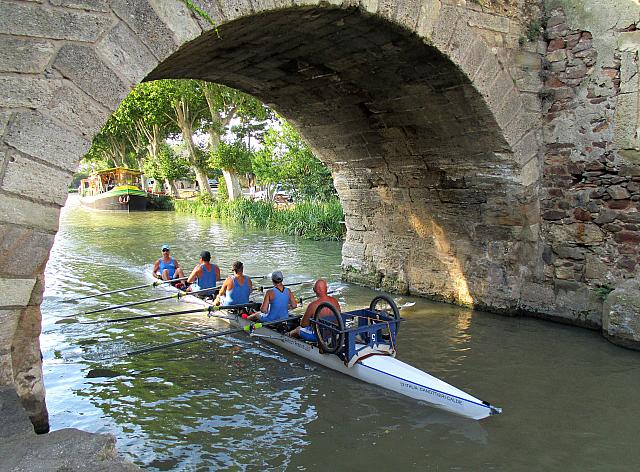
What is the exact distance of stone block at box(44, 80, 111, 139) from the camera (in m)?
3.81

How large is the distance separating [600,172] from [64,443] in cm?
651

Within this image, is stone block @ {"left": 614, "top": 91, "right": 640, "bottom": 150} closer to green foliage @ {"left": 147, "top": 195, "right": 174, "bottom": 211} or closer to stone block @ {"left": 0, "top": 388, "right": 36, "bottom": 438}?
stone block @ {"left": 0, "top": 388, "right": 36, "bottom": 438}

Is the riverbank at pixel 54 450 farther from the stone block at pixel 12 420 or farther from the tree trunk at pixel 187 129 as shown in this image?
the tree trunk at pixel 187 129

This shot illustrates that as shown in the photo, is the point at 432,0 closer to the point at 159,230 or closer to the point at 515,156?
the point at 515,156

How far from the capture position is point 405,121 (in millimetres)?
7848

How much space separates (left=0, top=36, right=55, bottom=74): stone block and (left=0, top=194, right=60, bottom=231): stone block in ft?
2.69

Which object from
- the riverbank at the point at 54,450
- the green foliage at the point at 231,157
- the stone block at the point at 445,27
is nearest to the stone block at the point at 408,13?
the stone block at the point at 445,27

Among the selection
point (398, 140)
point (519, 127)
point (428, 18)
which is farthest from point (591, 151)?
point (428, 18)

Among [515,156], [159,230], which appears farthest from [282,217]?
[515,156]

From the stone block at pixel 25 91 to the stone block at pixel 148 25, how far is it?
27.7 inches

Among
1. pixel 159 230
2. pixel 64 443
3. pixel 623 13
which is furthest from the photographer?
pixel 159 230

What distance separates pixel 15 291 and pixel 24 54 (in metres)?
1.52

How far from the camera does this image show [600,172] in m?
7.08

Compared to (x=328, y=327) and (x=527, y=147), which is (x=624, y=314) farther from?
(x=328, y=327)
